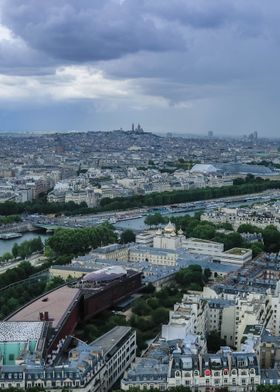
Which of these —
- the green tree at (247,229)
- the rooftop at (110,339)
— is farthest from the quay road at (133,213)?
the rooftop at (110,339)

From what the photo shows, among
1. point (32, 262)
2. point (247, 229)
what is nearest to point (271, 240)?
point (247, 229)

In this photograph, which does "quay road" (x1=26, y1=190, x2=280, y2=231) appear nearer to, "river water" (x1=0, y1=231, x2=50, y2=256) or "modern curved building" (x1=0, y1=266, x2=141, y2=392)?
"river water" (x1=0, y1=231, x2=50, y2=256)

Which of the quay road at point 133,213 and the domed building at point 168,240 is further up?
the domed building at point 168,240

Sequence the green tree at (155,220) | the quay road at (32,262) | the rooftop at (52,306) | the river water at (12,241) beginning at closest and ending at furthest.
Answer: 1. the rooftop at (52,306)
2. the quay road at (32,262)
3. the river water at (12,241)
4. the green tree at (155,220)

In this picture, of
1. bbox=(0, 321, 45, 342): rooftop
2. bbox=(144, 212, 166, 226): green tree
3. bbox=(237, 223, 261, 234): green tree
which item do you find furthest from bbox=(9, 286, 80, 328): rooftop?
bbox=(144, 212, 166, 226): green tree

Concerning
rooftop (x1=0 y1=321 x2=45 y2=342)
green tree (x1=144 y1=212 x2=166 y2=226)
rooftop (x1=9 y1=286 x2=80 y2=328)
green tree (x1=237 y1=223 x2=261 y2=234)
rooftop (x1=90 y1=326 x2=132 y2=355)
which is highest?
rooftop (x1=0 y1=321 x2=45 y2=342)

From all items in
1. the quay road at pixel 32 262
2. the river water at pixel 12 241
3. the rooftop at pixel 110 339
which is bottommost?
the river water at pixel 12 241

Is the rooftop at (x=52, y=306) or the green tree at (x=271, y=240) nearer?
the rooftop at (x=52, y=306)

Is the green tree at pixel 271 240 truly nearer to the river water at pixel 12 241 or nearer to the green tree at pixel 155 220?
the green tree at pixel 155 220

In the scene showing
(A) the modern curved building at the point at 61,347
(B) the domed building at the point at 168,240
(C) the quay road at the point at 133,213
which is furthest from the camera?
(C) the quay road at the point at 133,213

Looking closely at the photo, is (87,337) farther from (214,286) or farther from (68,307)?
(214,286)
